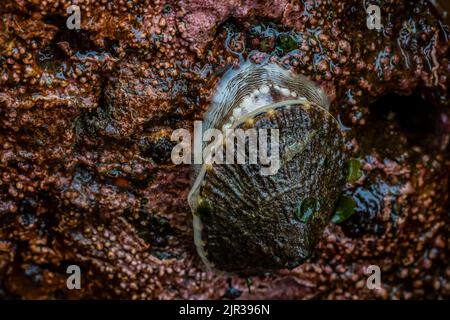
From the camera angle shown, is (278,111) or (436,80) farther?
(436,80)

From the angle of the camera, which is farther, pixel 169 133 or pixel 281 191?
pixel 169 133

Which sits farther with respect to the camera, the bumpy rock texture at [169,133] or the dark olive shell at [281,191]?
the bumpy rock texture at [169,133]

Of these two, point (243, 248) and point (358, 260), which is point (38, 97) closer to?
point (243, 248)

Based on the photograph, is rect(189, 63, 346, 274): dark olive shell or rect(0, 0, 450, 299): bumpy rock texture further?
rect(0, 0, 450, 299): bumpy rock texture

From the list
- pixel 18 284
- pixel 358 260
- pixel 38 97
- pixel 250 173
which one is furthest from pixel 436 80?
pixel 18 284
